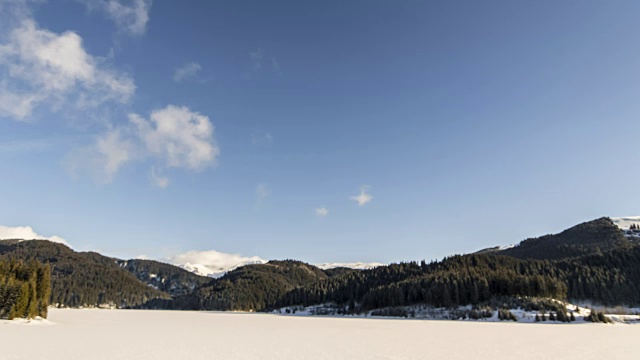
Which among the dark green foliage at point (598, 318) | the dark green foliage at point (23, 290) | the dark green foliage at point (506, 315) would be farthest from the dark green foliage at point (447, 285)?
the dark green foliage at point (23, 290)

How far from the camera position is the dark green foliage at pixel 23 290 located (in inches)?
2603

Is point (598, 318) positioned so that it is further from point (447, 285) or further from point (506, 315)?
point (447, 285)

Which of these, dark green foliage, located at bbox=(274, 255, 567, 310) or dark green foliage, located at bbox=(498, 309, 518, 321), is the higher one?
dark green foliage, located at bbox=(274, 255, 567, 310)

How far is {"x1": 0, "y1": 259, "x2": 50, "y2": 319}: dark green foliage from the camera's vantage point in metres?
66.1

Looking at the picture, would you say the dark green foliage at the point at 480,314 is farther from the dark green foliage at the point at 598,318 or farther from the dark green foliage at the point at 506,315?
the dark green foliage at the point at 598,318

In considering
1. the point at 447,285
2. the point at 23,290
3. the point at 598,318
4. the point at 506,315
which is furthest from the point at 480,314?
the point at 23,290

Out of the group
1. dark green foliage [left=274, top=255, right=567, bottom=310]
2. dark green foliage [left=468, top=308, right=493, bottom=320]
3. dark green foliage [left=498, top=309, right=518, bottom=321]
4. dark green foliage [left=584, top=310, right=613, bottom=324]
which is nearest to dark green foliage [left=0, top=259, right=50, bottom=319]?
dark green foliage [left=468, top=308, right=493, bottom=320]

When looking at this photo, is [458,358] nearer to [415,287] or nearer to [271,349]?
[271,349]

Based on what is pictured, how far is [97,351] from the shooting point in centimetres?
3231

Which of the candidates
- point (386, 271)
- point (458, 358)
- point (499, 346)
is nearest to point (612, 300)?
point (386, 271)

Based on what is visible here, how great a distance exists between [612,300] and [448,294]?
180 ft

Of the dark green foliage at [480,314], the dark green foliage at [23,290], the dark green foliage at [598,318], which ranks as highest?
the dark green foliage at [23,290]

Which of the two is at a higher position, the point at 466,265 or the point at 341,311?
the point at 466,265

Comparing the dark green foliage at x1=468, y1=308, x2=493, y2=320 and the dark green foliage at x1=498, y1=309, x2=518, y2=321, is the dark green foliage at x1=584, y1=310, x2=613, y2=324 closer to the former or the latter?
the dark green foliage at x1=498, y1=309, x2=518, y2=321
